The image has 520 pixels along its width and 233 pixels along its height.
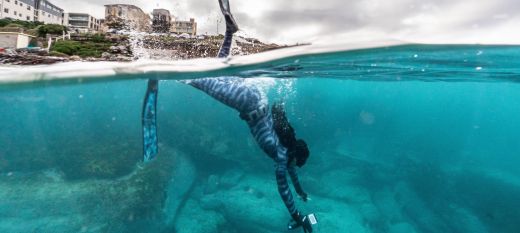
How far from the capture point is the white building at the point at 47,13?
233ft

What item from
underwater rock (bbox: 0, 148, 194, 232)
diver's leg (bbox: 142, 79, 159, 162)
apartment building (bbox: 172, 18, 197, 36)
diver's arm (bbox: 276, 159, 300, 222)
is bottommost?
underwater rock (bbox: 0, 148, 194, 232)

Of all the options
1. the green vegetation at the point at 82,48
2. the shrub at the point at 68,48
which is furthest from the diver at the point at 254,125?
the shrub at the point at 68,48

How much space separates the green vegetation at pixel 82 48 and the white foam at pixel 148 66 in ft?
2.27

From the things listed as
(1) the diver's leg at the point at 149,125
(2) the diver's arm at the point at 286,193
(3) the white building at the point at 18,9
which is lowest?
(2) the diver's arm at the point at 286,193

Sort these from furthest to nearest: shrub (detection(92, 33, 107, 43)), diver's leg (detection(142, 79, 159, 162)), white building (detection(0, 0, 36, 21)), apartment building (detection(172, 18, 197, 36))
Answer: white building (detection(0, 0, 36, 21))
apartment building (detection(172, 18, 197, 36))
shrub (detection(92, 33, 107, 43))
diver's leg (detection(142, 79, 159, 162))

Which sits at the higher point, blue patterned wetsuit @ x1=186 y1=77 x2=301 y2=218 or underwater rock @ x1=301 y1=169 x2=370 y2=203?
blue patterned wetsuit @ x1=186 y1=77 x2=301 y2=218

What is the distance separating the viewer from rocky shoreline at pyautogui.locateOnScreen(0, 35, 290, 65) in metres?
7.92

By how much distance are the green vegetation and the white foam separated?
69cm

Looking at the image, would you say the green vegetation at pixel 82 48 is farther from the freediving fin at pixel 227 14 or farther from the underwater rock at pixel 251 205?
the underwater rock at pixel 251 205

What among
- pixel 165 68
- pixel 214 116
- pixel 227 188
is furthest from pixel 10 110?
pixel 165 68

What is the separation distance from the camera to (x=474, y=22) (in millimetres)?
6406

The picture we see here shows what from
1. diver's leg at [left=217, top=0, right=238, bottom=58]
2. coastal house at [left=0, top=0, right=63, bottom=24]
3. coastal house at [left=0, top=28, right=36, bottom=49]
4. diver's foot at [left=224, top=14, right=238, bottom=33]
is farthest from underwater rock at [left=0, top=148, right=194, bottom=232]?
coastal house at [left=0, top=0, right=63, bottom=24]

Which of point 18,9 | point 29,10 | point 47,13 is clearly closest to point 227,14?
point 18,9

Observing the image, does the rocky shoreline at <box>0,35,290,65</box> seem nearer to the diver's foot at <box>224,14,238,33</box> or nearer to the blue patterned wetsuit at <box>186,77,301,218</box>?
the blue patterned wetsuit at <box>186,77,301,218</box>
